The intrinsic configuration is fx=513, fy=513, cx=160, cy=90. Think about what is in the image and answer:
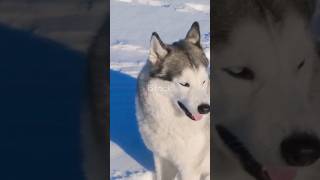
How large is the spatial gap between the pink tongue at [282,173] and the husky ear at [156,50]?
63 cm

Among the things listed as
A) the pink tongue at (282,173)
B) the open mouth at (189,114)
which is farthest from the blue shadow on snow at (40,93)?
the pink tongue at (282,173)

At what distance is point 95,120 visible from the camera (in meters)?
2.04

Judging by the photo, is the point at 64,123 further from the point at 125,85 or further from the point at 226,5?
the point at 226,5

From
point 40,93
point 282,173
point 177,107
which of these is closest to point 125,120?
point 177,107

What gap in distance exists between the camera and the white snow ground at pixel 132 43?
1954 mm

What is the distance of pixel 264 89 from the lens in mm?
2033

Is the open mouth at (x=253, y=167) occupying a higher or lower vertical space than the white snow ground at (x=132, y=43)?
lower

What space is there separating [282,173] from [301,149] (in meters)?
0.14

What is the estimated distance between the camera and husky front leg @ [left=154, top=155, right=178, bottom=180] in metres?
2.02

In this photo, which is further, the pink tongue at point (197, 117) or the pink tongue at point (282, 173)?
the pink tongue at point (282, 173)

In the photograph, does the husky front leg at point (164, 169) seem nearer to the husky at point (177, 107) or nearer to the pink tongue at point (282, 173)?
the husky at point (177, 107)

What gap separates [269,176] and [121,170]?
60 cm

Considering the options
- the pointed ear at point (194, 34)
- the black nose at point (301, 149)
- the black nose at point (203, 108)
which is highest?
the pointed ear at point (194, 34)

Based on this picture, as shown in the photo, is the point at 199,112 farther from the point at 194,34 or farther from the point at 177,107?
the point at 194,34
